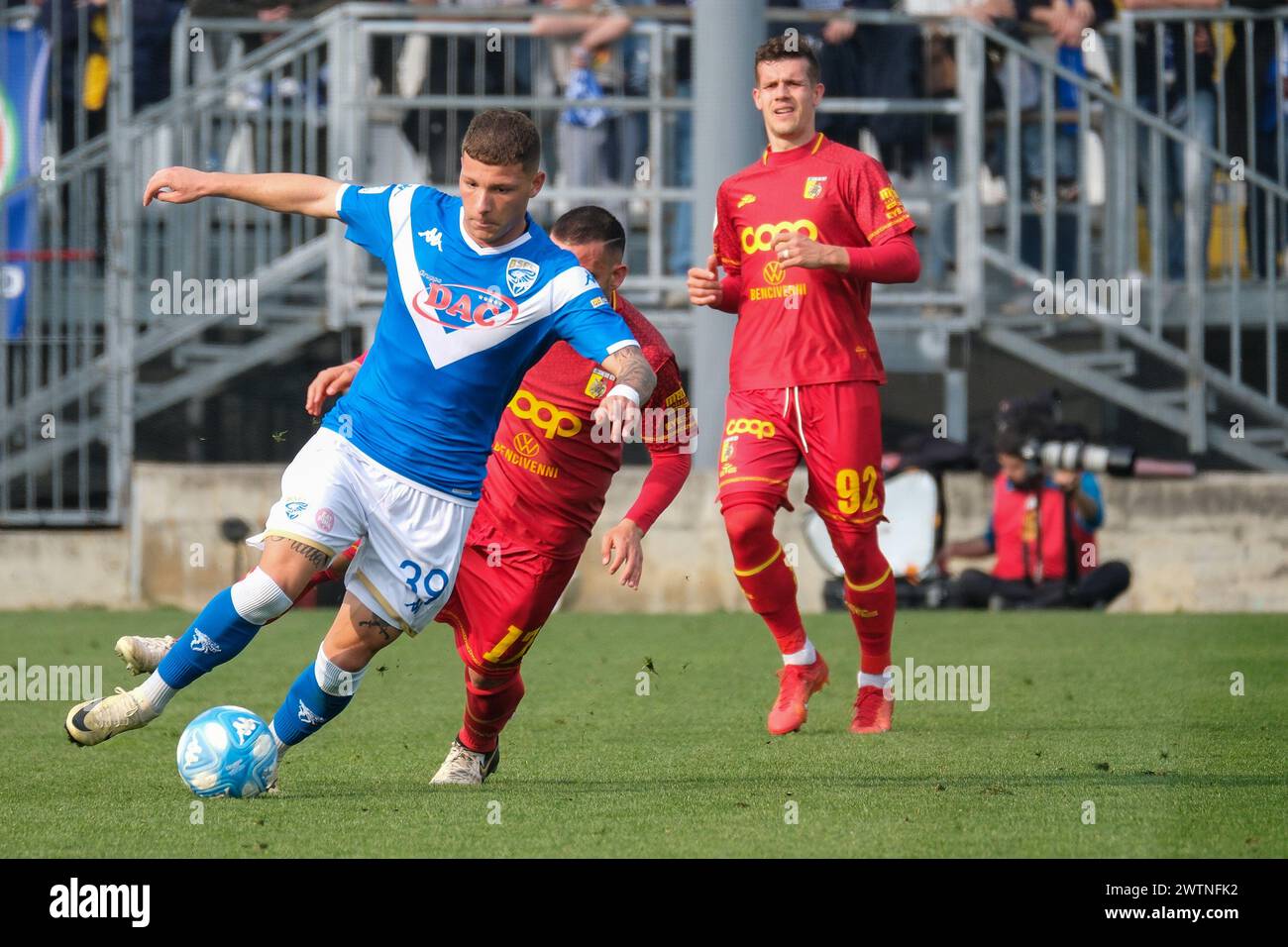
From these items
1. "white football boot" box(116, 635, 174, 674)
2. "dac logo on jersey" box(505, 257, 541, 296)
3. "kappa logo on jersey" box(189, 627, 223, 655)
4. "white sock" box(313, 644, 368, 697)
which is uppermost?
"dac logo on jersey" box(505, 257, 541, 296)

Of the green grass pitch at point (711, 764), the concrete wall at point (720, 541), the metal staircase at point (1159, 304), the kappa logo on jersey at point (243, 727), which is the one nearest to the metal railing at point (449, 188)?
the metal staircase at point (1159, 304)

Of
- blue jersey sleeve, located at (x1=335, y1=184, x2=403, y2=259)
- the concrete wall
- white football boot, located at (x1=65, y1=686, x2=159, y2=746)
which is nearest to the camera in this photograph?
white football boot, located at (x1=65, y1=686, x2=159, y2=746)

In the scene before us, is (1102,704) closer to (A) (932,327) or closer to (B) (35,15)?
(A) (932,327)

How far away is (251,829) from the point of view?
5.40m

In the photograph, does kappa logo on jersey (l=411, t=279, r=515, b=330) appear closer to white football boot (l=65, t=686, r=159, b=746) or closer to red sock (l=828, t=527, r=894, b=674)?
white football boot (l=65, t=686, r=159, b=746)

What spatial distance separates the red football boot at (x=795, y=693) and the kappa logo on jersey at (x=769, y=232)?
161 centimetres

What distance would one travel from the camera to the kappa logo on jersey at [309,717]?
617 centimetres

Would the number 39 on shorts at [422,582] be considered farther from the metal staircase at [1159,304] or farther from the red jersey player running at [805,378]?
the metal staircase at [1159,304]

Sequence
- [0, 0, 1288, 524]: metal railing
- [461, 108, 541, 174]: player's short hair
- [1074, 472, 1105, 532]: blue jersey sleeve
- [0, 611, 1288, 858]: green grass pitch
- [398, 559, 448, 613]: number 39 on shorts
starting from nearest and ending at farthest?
[0, 611, 1288, 858]: green grass pitch
[461, 108, 541, 174]: player's short hair
[398, 559, 448, 613]: number 39 on shorts
[1074, 472, 1105, 532]: blue jersey sleeve
[0, 0, 1288, 524]: metal railing

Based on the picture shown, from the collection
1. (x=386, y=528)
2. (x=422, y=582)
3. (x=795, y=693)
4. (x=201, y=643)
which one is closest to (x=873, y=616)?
(x=795, y=693)

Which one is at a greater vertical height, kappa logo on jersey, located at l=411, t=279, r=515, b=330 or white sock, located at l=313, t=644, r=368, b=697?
kappa logo on jersey, located at l=411, t=279, r=515, b=330

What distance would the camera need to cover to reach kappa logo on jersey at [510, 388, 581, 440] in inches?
270

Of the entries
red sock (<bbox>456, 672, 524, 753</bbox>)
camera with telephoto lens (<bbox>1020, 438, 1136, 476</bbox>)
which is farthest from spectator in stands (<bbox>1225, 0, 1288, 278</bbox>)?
red sock (<bbox>456, 672, 524, 753</bbox>)
